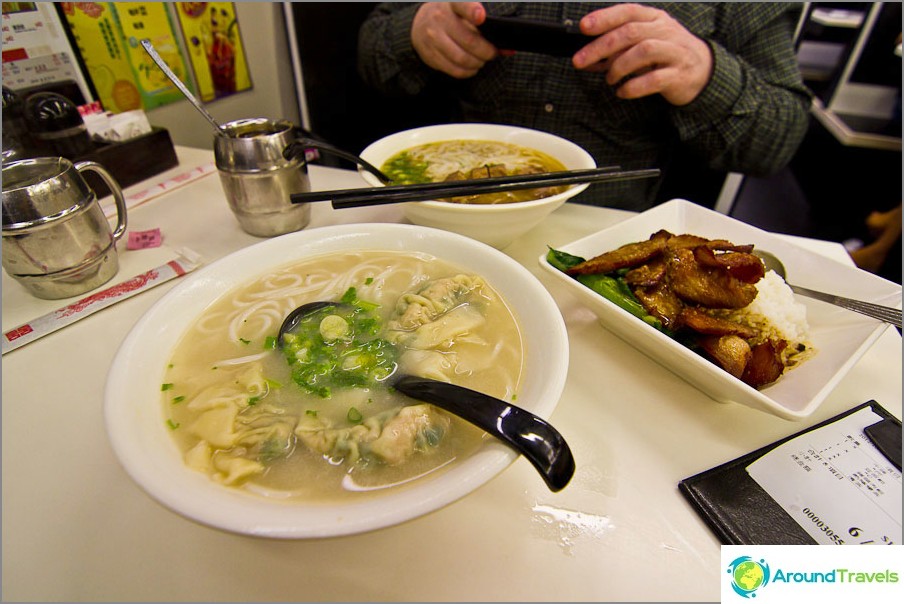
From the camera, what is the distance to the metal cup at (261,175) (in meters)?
1.51

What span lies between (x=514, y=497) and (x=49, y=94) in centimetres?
244

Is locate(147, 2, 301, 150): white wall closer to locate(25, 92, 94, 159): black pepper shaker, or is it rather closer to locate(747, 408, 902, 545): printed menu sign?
locate(25, 92, 94, 159): black pepper shaker

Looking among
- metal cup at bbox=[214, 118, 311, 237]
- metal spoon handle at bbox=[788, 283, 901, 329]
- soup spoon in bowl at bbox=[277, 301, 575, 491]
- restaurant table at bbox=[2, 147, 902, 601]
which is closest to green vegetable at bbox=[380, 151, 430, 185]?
metal cup at bbox=[214, 118, 311, 237]

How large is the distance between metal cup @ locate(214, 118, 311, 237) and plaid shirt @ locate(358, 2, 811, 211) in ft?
3.85

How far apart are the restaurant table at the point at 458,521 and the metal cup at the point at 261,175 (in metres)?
0.67

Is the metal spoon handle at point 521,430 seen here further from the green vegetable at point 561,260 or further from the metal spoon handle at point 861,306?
the metal spoon handle at point 861,306

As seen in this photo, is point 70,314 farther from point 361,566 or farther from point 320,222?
point 361,566

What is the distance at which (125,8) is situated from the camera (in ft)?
7.91

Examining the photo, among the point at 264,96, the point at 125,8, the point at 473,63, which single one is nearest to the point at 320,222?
the point at 473,63

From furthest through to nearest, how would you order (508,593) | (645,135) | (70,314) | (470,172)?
(645,135) → (470,172) → (70,314) → (508,593)

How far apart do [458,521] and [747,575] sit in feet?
1.68

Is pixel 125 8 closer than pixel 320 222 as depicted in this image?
No

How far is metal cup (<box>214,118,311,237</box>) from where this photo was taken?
1506 mm

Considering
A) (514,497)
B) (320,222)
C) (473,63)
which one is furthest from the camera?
(473,63)
